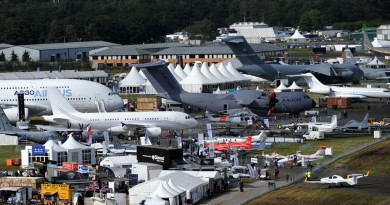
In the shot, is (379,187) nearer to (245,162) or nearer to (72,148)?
(245,162)

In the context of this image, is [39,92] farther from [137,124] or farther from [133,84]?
[133,84]

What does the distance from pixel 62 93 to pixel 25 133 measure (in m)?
16.1

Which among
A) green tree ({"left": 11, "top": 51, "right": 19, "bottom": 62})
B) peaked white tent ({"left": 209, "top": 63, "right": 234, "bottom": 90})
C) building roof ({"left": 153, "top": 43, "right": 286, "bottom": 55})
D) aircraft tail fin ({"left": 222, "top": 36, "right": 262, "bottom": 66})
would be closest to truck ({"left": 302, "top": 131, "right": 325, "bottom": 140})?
peaked white tent ({"left": 209, "top": 63, "right": 234, "bottom": 90})

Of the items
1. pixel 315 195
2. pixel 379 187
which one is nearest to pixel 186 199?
pixel 315 195

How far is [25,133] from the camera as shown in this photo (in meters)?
81.6

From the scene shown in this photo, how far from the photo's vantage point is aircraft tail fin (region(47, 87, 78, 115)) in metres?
88.4

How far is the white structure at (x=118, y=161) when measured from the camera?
68562 mm

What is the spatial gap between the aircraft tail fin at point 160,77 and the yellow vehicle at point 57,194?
1413 inches

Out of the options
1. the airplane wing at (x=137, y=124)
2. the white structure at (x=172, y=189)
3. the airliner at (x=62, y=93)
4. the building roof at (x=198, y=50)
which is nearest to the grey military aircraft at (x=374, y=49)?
the building roof at (x=198, y=50)

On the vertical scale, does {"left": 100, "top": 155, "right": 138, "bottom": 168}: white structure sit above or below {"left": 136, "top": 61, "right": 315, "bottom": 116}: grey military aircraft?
below

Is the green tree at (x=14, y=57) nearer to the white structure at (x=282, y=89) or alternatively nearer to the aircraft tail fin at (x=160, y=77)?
the white structure at (x=282, y=89)

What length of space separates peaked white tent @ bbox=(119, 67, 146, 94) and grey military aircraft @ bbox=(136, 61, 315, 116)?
77.3 ft

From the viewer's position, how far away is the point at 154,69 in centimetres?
9581

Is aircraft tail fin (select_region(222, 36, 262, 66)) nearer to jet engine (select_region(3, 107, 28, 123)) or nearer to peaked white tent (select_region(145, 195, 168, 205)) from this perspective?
jet engine (select_region(3, 107, 28, 123))
